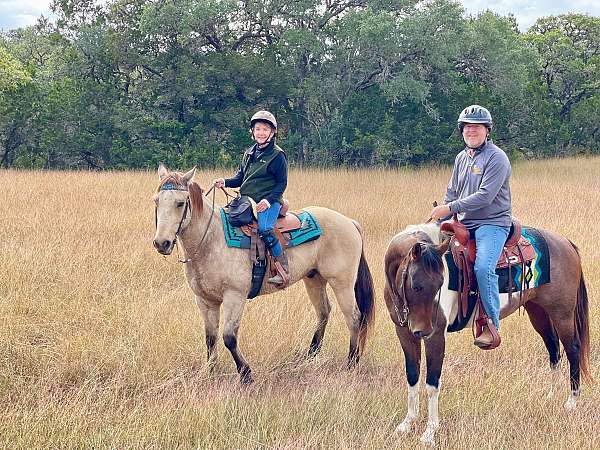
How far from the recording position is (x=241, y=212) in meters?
4.68

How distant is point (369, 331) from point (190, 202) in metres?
2.14

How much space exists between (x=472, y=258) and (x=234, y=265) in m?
1.93

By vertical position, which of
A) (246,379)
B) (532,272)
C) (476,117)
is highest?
(476,117)

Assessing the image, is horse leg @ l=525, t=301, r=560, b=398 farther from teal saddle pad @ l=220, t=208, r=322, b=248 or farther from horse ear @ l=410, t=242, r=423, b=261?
teal saddle pad @ l=220, t=208, r=322, b=248

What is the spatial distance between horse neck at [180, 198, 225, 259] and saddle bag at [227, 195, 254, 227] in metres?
0.16

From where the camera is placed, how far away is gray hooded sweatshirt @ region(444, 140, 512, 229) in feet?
12.6

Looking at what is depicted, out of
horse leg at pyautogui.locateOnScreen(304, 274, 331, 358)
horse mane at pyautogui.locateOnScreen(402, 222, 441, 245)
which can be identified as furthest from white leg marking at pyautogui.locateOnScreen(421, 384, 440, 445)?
horse leg at pyautogui.locateOnScreen(304, 274, 331, 358)

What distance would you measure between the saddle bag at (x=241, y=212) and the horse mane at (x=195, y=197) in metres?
0.29

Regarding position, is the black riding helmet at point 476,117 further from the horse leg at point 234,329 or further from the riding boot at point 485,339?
the horse leg at point 234,329

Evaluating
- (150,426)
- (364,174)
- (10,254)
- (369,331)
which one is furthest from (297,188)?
(150,426)

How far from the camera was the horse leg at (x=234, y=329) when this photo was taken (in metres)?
4.54

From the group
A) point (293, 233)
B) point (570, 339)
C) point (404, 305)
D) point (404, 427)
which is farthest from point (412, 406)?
point (293, 233)

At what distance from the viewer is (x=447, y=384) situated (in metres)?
4.50

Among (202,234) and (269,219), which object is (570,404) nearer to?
(269,219)
